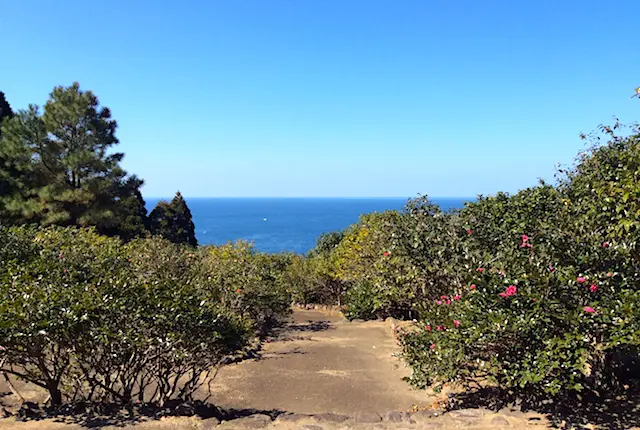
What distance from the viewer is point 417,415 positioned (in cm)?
674

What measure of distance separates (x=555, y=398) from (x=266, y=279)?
407 inches

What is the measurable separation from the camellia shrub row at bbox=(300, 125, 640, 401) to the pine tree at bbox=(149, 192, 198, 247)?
36394mm

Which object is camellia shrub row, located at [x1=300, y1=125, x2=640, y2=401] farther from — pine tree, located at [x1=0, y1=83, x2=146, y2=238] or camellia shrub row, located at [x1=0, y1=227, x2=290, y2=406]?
pine tree, located at [x1=0, y1=83, x2=146, y2=238]

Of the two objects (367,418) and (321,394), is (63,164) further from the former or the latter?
(367,418)

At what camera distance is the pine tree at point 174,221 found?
41.4 m

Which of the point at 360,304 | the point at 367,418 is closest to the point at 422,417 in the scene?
the point at 367,418

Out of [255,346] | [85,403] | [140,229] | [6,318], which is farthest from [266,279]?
[140,229]

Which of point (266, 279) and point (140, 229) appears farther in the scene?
point (140, 229)

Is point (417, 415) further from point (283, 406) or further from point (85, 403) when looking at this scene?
point (85, 403)

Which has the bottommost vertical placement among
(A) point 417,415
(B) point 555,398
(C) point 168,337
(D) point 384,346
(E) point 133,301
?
(D) point 384,346

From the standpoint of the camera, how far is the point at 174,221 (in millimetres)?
43062

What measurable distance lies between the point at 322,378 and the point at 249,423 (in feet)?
12.8

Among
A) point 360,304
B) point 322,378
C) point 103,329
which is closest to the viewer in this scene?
point 103,329

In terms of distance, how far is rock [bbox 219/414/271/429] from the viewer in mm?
6164
